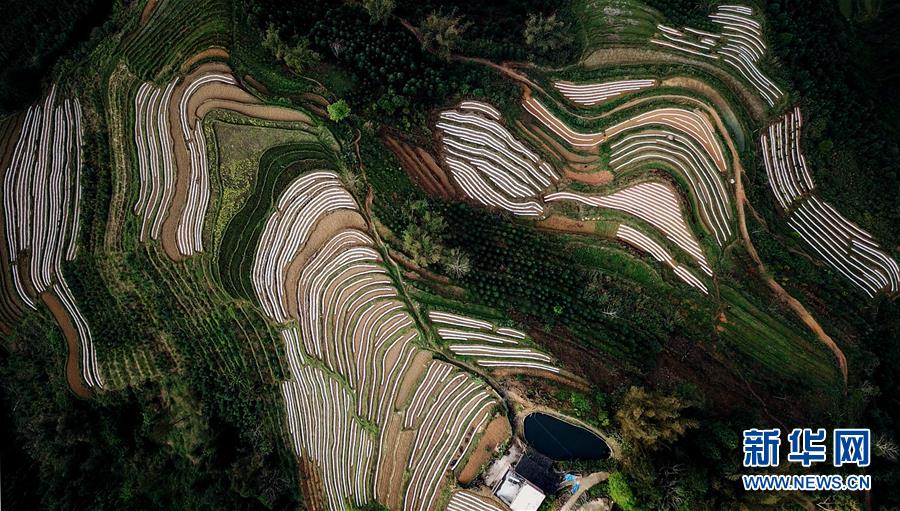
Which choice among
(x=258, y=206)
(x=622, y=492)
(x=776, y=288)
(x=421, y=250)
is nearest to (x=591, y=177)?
(x=776, y=288)

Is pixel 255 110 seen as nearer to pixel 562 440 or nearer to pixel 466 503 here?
pixel 466 503

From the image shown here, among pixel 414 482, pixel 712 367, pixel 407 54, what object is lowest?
pixel 414 482

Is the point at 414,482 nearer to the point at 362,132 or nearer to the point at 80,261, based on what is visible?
the point at 362,132

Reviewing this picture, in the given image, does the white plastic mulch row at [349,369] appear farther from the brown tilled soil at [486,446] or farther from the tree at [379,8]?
the tree at [379,8]

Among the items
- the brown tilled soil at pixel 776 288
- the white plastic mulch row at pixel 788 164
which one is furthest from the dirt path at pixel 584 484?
the white plastic mulch row at pixel 788 164

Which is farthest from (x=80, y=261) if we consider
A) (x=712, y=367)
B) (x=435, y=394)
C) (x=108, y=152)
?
(x=712, y=367)
